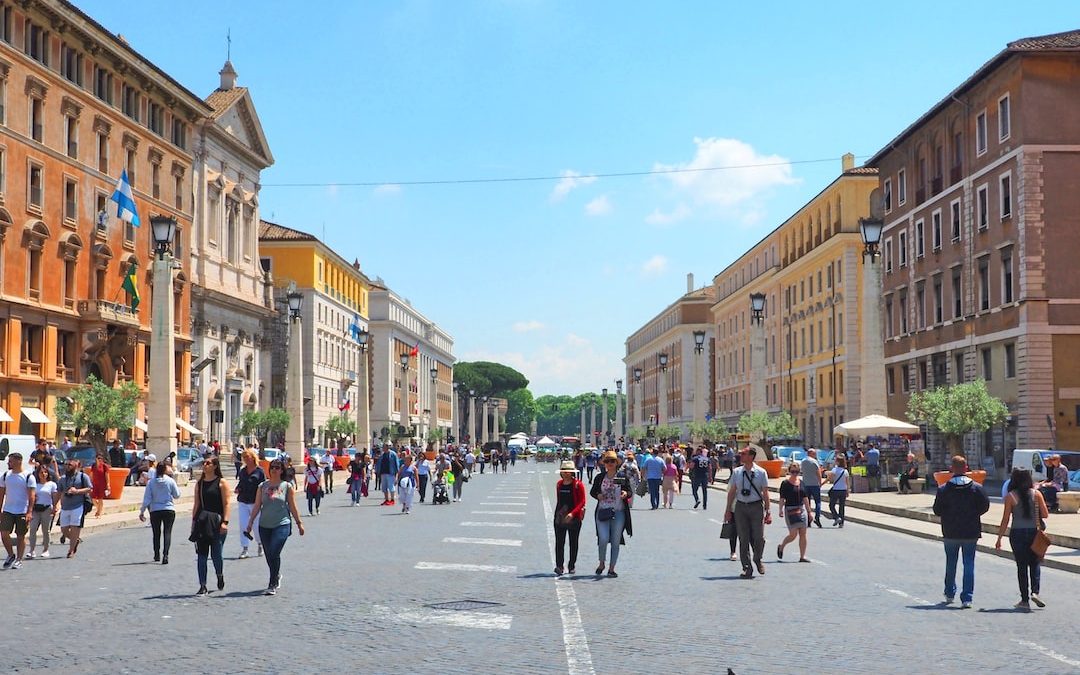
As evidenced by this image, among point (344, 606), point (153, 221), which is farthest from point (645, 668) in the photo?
point (153, 221)

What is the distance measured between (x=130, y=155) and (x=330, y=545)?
47.7 meters

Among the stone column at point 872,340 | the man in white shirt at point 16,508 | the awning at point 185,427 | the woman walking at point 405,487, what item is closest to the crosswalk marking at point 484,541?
the man in white shirt at point 16,508

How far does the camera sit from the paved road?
10.9 m

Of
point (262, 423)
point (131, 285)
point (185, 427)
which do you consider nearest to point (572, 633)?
point (131, 285)

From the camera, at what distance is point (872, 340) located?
3862 cm

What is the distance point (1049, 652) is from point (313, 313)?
3866 inches

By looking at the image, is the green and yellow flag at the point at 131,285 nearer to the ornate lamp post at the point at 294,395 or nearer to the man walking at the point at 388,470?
the ornate lamp post at the point at 294,395

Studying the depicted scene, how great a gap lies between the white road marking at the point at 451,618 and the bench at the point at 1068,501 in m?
20.3

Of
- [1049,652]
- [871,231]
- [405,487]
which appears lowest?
[1049,652]

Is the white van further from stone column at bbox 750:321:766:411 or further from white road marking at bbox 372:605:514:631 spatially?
stone column at bbox 750:321:766:411

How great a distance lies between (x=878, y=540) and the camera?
84.6 ft

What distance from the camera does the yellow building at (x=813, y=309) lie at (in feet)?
259

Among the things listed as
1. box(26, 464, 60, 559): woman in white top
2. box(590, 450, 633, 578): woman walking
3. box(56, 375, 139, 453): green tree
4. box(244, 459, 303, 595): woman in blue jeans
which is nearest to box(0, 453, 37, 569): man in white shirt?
box(26, 464, 60, 559): woman in white top

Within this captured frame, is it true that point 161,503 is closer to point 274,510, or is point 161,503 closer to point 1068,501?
point 274,510
